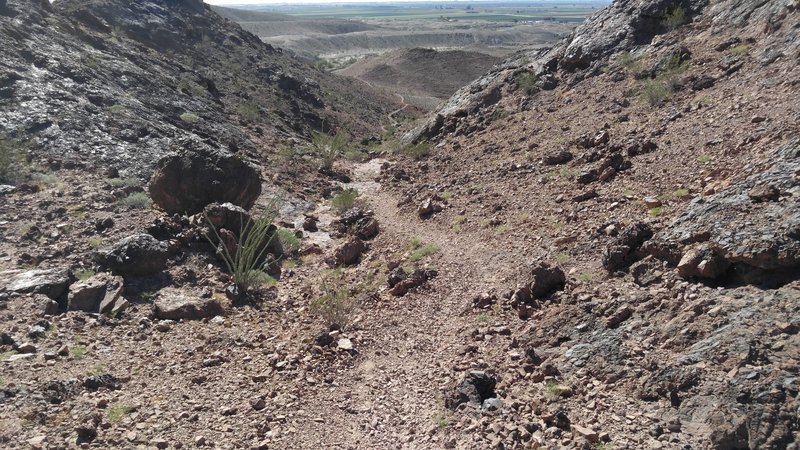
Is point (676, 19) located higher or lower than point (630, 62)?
higher

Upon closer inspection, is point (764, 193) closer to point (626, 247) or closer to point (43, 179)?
point (626, 247)

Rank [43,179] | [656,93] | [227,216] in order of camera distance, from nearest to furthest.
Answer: [227,216], [43,179], [656,93]

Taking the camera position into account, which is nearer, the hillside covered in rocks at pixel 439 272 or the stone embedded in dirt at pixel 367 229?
the hillside covered in rocks at pixel 439 272

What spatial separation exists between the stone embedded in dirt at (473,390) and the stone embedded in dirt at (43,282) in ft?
19.4

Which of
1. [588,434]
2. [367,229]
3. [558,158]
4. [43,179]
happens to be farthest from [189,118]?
[588,434]

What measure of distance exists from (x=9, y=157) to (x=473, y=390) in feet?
38.8

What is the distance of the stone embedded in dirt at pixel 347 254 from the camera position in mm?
11250

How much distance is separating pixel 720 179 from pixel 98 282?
30.3 feet

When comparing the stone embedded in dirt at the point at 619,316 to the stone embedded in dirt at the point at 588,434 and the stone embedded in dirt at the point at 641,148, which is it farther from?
the stone embedded in dirt at the point at 641,148

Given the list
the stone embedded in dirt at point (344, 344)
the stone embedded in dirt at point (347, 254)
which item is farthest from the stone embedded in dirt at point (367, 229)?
the stone embedded in dirt at point (344, 344)

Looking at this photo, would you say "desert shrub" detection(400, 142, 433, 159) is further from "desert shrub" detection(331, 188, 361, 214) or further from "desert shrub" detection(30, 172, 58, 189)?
"desert shrub" detection(30, 172, 58, 189)

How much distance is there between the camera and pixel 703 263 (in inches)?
241

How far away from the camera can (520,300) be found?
307 inches

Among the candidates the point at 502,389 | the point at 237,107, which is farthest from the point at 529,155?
the point at 237,107
